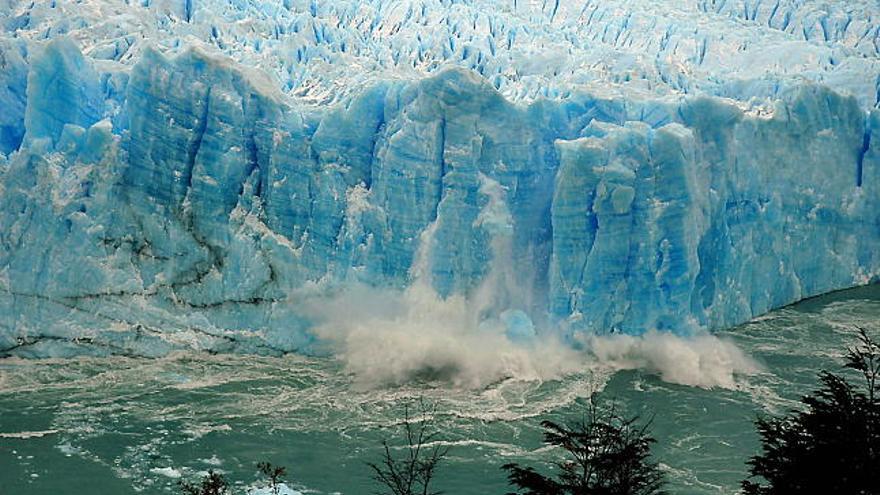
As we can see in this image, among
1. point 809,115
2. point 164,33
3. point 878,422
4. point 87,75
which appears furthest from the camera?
point 164,33

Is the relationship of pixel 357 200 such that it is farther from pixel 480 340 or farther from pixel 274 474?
pixel 274 474

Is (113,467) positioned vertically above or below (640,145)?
below

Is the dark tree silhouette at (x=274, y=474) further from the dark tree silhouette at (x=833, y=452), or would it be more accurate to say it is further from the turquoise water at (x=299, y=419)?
the dark tree silhouette at (x=833, y=452)

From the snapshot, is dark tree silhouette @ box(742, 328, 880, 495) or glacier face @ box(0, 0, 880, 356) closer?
dark tree silhouette @ box(742, 328, 880, 495)

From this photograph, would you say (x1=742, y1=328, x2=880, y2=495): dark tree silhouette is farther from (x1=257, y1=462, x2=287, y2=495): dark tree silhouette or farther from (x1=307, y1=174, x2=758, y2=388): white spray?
(x1=307, y1=174, x2=758, y2=388): white spray

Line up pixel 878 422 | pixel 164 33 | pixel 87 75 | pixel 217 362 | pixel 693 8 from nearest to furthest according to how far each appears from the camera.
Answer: pixel 878 422 < pixel 217 362 < pixel 87 75 < pixel 164 33 < pixel 693 8

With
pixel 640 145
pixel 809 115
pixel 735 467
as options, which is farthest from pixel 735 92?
pixel 735 467

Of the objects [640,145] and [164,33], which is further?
[164,33]

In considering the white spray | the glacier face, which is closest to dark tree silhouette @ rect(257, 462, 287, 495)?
the white spray

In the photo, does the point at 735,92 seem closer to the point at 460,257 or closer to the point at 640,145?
the point at 640,145
